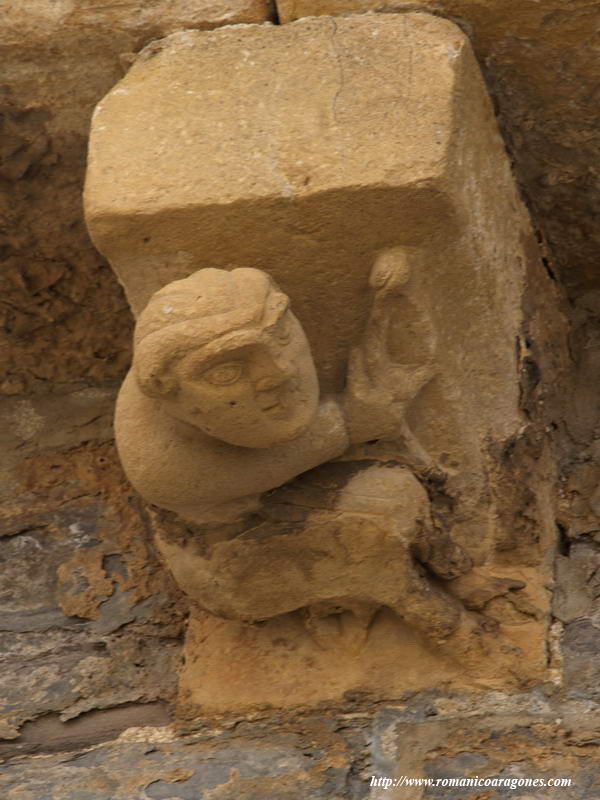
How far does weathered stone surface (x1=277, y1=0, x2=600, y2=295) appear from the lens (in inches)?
111

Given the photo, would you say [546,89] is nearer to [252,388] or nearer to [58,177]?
[252,388]

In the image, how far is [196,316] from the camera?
2.47 meters

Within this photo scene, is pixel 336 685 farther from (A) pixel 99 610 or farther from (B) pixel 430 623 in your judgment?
(A) pixel 99 610

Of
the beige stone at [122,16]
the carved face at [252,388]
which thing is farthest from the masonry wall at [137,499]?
the carved face at [252,388]

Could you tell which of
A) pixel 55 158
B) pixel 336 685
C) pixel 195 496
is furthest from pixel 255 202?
pixel 336 685

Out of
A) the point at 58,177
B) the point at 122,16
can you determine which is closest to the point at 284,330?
the point at 122,16

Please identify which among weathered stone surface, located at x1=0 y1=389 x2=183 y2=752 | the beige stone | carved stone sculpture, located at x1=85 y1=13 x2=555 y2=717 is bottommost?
weathered stone surface, located at x1=0 y1=389 x2=183 y2=752

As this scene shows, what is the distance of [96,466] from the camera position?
346 centimetres

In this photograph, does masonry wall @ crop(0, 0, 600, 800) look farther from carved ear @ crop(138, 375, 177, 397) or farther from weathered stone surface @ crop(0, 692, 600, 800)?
carved ear @ crop(138, 375, 177, 397)

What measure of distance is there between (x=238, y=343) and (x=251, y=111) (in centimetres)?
50

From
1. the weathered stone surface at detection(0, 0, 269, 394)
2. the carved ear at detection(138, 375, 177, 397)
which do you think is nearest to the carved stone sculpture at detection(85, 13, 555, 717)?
the carved ear at detection(138, 375, 177, 397)

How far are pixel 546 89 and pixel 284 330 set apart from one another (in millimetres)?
811

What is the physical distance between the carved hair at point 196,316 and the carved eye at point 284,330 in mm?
18

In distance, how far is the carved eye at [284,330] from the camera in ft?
8.22
